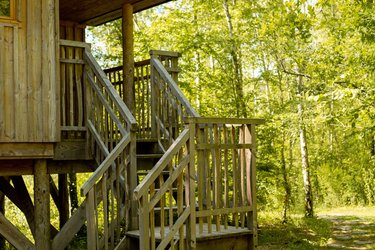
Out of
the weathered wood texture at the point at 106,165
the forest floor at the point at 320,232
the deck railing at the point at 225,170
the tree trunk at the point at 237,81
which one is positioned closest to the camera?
the deck railing at the point at 225,170

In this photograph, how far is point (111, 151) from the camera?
23.1ft

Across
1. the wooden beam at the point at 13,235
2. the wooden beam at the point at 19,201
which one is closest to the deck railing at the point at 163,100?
the wooden beam at the point at 19,201

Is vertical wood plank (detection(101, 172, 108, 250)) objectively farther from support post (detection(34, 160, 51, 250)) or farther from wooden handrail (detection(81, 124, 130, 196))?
support post (detection(34, 160, 51, 250))

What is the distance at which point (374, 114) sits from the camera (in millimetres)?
10422

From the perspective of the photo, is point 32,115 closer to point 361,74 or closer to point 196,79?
point 361,74

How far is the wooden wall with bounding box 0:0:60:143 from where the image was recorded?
694 cm

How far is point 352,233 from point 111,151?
823 centimetres

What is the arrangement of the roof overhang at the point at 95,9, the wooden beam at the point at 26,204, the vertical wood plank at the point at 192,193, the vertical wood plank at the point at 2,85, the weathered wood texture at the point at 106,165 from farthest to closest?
the roof overhang at the point at 95,9 < the wooden beam at the point at 26,204 < the vertical wood plank at the point at 2,85 < the weathered wood texture at the point at 106,165 < the vertical wood plank at the point at 192,193

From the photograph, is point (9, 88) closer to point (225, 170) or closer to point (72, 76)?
point (72, 76)

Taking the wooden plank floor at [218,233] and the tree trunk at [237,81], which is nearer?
the wooden plank floor at [218,233]

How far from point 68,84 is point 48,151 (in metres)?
1.53

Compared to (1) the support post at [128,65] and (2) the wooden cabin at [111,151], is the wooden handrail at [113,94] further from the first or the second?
(1) the support post at [128,65]

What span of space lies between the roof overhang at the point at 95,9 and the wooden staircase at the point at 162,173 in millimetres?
1256

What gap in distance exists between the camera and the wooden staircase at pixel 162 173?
231 inches
